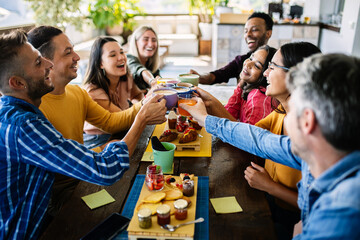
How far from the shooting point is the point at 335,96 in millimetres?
743

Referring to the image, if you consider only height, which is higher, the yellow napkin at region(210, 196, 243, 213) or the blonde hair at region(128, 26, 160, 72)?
the blonde hair at region(128, 26, 160, 72)

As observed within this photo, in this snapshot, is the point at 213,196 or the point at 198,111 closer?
the point at 213,196

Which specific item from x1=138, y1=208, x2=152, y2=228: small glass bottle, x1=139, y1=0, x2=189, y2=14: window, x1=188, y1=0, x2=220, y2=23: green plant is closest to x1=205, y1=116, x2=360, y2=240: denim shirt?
x1=138, y1=208, x2=152, y2=228: small glass bottle

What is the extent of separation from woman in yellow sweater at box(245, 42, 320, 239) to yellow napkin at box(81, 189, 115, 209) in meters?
0.63

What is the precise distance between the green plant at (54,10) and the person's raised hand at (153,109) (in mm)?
5018

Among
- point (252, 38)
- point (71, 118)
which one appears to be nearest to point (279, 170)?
point (71, 118)

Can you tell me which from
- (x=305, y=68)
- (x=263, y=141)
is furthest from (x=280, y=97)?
(x=305, y=68)

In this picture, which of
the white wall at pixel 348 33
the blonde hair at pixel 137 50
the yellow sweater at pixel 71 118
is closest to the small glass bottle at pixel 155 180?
the yellow sweater at pixel 71 118

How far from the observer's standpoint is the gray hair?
0.73m

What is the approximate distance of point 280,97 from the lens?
1.58 meters

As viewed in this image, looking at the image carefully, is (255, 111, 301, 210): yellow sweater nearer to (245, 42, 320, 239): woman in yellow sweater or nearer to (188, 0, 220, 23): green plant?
(245, 42, 320, 239): woman in yellow sweater

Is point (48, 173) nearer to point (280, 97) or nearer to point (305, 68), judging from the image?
point (305, 68)

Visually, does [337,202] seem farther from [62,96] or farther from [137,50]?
[137,50]

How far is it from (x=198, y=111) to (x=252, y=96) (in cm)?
60
